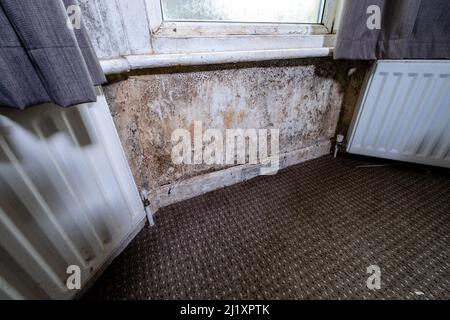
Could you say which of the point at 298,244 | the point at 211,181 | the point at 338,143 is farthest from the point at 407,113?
the point at 211,181

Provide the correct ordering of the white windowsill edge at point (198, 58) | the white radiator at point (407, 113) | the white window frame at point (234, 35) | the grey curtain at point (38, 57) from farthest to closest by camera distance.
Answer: the white radiator at point (407, 113) < the white window frame at point (234, 35) < the white windowsill edge at point (198, 58) < the grey curtain at point (38, 57)

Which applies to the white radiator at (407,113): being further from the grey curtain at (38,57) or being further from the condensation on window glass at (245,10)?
the grey curtain at (38,57)

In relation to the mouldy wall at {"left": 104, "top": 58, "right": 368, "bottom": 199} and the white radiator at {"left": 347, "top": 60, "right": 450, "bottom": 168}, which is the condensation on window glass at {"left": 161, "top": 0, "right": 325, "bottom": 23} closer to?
the mouldy wall at {"left": 104, "top": 58, "right": 368, "bottom": 199}

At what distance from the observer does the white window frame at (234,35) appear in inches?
29.3

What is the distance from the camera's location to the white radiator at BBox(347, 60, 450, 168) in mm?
962

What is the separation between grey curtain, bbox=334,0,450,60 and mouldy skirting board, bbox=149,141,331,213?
1.99 ft

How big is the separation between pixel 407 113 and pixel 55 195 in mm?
1518

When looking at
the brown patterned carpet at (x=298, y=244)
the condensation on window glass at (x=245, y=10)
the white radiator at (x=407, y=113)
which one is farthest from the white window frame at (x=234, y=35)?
the brown patterned carpet at (x=298, y=244)

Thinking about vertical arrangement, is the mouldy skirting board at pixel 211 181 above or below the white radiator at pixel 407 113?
below

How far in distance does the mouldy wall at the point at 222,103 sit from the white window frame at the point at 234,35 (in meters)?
0.07

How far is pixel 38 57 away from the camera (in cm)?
36

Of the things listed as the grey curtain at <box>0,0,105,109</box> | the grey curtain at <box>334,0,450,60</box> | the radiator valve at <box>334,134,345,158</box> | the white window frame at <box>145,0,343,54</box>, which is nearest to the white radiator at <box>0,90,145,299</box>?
the grey curtain at <box>0,0,105,109</box>
